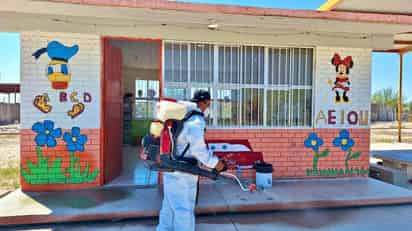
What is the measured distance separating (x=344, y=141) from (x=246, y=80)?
225 centimetres

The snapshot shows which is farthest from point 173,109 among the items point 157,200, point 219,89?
point 219,89

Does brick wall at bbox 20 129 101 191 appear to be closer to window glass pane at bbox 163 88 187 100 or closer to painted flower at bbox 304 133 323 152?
window glass pane at bbox 163 88 187 100

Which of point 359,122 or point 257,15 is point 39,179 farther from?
point 359,122

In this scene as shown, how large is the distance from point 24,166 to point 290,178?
180 inches

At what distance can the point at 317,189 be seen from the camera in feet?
14.7

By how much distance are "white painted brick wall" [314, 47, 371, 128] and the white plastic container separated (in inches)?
53.3

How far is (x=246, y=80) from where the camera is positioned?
16.4ft

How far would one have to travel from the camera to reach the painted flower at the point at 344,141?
17.0 ft

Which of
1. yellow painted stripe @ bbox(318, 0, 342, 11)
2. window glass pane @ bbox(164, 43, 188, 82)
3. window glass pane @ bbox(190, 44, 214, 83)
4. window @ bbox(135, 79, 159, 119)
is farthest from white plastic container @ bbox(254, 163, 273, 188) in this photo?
window @ bbox(135, 79, 159, 119)

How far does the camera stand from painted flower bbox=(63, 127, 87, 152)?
4.41 metres

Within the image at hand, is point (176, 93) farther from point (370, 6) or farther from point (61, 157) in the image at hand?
point (370, 6)

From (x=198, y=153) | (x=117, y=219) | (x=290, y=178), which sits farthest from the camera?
(x=290, y=178)

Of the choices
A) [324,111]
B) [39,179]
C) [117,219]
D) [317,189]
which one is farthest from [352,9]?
[39,179]

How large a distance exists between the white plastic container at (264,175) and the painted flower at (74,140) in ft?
9.85
